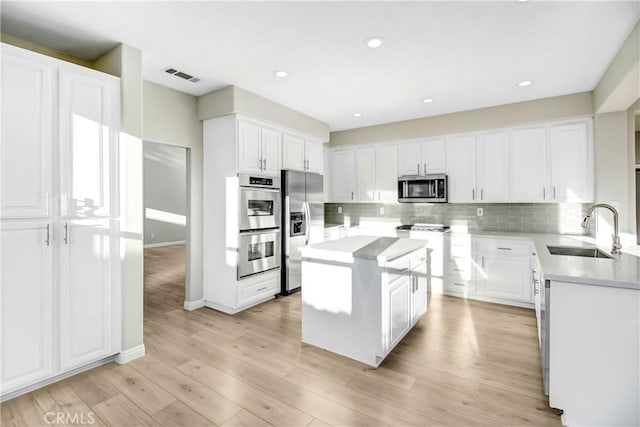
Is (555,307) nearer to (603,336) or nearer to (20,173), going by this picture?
(603,336)

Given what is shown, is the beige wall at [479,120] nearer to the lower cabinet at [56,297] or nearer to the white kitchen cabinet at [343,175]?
the white kitchen cabinet at [343,175]

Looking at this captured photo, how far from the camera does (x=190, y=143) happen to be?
388 centimetres

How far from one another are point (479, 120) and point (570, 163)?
121cm

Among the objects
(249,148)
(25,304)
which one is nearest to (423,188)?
(249,148)

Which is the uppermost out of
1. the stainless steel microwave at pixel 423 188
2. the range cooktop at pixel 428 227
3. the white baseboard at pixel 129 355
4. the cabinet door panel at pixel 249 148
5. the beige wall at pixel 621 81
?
the beige wall at pixel 621 81

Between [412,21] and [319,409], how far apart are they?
2.75 metres

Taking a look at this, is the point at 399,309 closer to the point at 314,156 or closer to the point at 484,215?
the point at 484,215

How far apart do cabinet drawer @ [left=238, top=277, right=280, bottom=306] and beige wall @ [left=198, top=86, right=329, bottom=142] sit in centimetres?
208

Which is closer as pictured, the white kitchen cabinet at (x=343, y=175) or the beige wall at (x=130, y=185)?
the beige wall at (x=130, y=185)

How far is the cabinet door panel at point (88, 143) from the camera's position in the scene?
229 centimetres

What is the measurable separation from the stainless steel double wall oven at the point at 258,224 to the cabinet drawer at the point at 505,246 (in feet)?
8.90

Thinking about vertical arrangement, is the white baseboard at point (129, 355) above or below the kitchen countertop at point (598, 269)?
below

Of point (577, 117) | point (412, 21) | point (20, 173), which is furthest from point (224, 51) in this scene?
point (577, 117)

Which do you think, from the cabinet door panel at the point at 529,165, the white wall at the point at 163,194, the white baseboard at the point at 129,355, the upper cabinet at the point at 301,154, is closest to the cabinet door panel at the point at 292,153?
the upper cabinet at the point at 301,154
